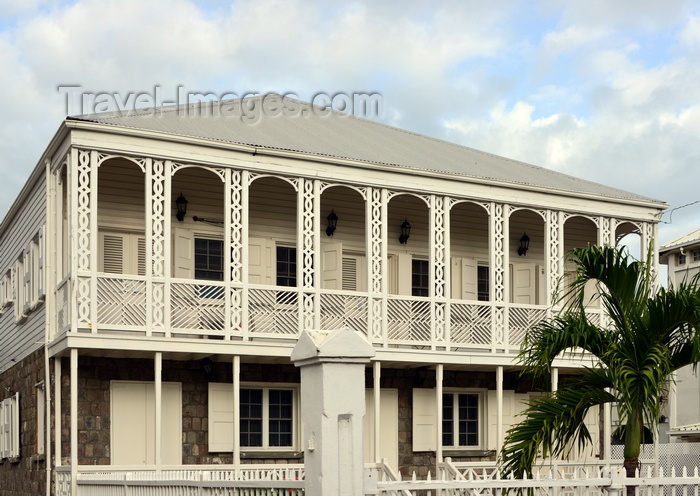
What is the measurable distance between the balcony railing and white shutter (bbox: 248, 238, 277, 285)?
0.89 m

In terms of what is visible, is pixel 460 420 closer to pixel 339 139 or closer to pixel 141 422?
pixel 339 139

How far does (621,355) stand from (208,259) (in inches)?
438

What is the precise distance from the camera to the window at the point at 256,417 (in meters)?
18.4

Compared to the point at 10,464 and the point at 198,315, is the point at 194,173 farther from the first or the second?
the point at 10,464

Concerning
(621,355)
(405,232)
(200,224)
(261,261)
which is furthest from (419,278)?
(621,355)

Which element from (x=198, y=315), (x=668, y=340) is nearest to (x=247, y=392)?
(x=198, y=315)

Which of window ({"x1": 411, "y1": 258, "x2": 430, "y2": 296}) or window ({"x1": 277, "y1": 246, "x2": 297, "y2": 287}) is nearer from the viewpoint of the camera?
window ({"x1": 277, "y1": 246, "x2": 297, "y2": 287})

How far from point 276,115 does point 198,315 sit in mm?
6385

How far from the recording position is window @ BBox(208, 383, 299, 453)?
18375mm

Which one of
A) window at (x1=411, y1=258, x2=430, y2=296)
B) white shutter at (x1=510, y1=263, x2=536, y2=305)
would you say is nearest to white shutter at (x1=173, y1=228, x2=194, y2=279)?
window at (x1=411, y1=258, x2=430, y2=296)

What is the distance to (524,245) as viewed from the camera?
22516 millimetres

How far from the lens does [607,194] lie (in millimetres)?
21531

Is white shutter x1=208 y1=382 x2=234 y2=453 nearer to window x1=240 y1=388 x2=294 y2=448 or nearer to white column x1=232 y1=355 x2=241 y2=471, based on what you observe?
window x1=240 y1=388 x2=294 y2=448

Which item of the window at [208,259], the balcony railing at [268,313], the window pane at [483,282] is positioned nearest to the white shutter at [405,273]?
the balcony railing at [268,313]
